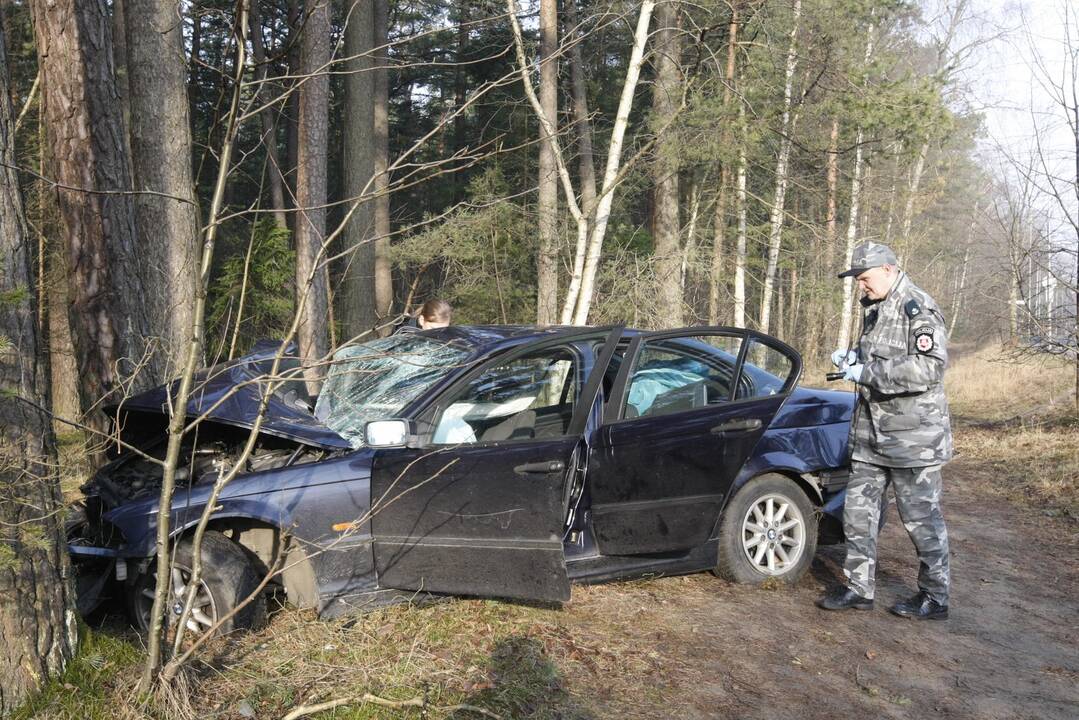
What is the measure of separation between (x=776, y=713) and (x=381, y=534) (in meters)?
1.97

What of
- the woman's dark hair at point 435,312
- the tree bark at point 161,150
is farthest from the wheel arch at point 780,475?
the tree bark at point 161,150

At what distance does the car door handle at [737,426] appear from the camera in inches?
199

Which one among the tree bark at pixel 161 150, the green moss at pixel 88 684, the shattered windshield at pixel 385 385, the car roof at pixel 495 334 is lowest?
the green moss at pixel 88 684

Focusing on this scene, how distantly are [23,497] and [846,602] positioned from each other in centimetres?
416

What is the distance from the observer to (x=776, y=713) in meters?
3.79

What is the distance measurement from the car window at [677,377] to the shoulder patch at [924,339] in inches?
41.2

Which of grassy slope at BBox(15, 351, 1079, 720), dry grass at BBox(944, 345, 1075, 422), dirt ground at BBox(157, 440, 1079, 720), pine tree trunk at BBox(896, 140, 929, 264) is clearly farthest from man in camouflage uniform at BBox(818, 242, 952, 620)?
pine tree trunk at BBox(896, 140, 929, 264)

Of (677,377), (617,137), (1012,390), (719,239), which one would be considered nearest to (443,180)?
(719,239)

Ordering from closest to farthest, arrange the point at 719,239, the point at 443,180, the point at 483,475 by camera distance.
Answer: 1. the point at 483,475
2. the point at 719,239
3. the point at 443,180

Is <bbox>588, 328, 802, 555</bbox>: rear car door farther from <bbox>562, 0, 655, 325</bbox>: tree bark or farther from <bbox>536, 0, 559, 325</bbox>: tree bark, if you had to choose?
<bbox>536, 0, 559, 325</bbox>: tree bark

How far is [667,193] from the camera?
56.0ft

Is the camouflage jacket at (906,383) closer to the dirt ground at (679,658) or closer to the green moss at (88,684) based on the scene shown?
the dirt ground at (679,658)

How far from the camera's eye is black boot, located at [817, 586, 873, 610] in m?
5.06

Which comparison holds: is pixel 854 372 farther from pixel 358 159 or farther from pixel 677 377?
pixel 358 159
